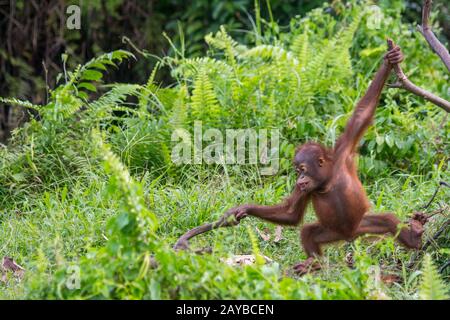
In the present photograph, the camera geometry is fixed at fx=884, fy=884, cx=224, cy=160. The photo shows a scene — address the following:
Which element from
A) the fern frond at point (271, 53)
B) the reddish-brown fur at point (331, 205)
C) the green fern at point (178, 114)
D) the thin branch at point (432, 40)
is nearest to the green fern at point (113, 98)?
the green fern at point (178, 114)

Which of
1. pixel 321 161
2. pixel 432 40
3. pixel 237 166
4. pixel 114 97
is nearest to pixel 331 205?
pixel 321 161

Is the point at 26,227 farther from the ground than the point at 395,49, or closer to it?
closer to it

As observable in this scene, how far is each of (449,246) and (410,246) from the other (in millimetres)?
326

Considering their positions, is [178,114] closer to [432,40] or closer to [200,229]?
[200,229]

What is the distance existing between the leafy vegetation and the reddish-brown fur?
14 centimetres

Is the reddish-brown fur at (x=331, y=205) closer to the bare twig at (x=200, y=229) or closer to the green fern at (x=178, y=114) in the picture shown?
the bare twig at (x=200, y=229)

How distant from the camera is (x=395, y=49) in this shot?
434 cm

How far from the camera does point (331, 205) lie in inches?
187

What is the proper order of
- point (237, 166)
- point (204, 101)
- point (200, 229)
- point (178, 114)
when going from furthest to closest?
point (204, 101), point (178, 114), point (237, 166), point (200, 229)

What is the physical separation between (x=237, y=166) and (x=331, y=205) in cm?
147

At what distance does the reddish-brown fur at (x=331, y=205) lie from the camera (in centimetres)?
468

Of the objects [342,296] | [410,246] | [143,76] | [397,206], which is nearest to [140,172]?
[397,206]

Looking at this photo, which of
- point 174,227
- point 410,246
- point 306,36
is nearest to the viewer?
point 410,246
